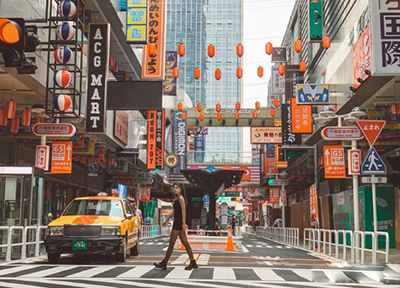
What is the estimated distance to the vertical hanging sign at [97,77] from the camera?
738 inches

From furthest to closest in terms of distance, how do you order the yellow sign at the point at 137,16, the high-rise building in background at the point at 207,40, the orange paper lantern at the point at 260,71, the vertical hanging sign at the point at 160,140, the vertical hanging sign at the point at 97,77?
the high-rise building in background at the point at 207,40, the vertical hanging sign at the point at 160,140, the orange paper lantern at the point at 260,71, the yellow sign at the point at 137,16, the vertical hanging sign at the point at 97,77

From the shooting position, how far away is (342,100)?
22.2 meters

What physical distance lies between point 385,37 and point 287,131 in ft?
72.8

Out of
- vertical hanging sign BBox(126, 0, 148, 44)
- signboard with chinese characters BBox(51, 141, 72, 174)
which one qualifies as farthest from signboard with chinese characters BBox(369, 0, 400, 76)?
vertical hanging sign BBox(126, 0, 148, 44)

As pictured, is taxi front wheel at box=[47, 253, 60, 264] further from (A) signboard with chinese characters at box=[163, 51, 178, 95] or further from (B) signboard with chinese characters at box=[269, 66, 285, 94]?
(B) signboard with chinese characters at box=[269, 66, 285, 94]

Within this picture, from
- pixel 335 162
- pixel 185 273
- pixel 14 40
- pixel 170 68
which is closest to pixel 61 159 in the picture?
pixel 185 273

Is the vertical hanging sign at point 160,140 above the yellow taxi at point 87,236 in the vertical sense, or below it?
above

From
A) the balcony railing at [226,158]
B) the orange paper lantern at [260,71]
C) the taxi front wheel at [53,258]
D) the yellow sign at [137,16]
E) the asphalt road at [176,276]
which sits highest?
the yellow sign at [137,16]

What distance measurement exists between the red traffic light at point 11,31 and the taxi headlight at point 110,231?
635 centimetres

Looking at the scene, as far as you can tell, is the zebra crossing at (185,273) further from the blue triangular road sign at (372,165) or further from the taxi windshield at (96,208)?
the blue triangular road sign at (372,165)

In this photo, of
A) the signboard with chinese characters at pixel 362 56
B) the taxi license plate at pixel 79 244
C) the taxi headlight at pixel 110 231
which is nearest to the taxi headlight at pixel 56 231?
the taxi license plate at pixel 79 244

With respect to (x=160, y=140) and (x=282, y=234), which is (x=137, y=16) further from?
(x=282, y=234)

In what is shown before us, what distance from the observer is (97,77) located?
19094mm

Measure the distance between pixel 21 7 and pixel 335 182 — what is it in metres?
22.9
